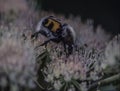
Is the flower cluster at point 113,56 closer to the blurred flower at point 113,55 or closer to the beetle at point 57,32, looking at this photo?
the blurred flower at point 113,55

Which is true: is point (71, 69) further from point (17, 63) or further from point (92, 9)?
point (92, 9)

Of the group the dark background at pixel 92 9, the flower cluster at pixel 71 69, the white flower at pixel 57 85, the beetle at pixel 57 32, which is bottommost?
the dark background at pixel 92 9

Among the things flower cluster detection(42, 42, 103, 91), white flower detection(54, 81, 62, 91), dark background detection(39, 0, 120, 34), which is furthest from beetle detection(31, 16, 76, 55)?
dark background detection(39, 0, 120, 34)

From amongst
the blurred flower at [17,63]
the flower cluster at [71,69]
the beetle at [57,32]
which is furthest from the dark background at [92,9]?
the blurred flower at [17,63]

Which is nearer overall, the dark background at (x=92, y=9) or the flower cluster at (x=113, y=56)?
the flower cluster at (x=113, y=56)

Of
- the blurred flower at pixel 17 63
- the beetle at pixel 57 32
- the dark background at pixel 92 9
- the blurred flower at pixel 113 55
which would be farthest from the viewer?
the dark background at pixel 92 9

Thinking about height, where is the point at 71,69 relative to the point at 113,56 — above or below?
below

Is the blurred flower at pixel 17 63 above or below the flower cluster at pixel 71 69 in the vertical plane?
above

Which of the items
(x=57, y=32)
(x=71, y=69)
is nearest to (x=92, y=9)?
(x=57, y=32)
